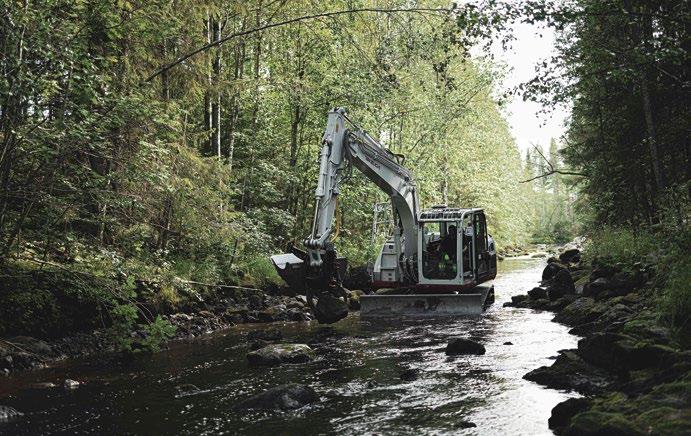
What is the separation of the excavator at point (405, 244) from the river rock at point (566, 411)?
260 inches

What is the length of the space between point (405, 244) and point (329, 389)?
27.7 feet

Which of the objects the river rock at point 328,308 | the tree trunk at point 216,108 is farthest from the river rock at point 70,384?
the tree trunk at point 216,108

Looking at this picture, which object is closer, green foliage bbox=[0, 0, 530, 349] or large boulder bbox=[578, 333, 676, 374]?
large boulder bbox=[578, 333, 676, 374]

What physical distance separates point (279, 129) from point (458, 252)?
12581 millimetres

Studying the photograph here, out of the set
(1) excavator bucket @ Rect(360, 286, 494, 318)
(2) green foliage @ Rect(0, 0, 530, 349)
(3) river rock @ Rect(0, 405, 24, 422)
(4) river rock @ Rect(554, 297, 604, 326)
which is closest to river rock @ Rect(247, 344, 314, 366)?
(2) green foliage @ Rect(0, 0, 530, 349)

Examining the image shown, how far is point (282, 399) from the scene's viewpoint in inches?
302

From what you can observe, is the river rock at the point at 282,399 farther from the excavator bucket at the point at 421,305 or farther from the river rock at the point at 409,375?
the excavator bucket at the point at 421,305

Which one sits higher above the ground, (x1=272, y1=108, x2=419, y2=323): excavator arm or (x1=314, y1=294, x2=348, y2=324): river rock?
(x1=272, y1=108, x2=419, y2=323): excavator arm

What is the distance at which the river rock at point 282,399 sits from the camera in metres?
7.59

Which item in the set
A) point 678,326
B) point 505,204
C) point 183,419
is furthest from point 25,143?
point 505,204

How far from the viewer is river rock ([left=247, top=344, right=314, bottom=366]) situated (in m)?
10.5

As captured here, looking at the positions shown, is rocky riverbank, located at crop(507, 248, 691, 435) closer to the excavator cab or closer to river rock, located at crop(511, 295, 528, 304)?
the excavator cab

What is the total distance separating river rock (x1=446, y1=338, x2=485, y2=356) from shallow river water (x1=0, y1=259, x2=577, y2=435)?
0.22 meters

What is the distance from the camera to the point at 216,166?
16.0m
